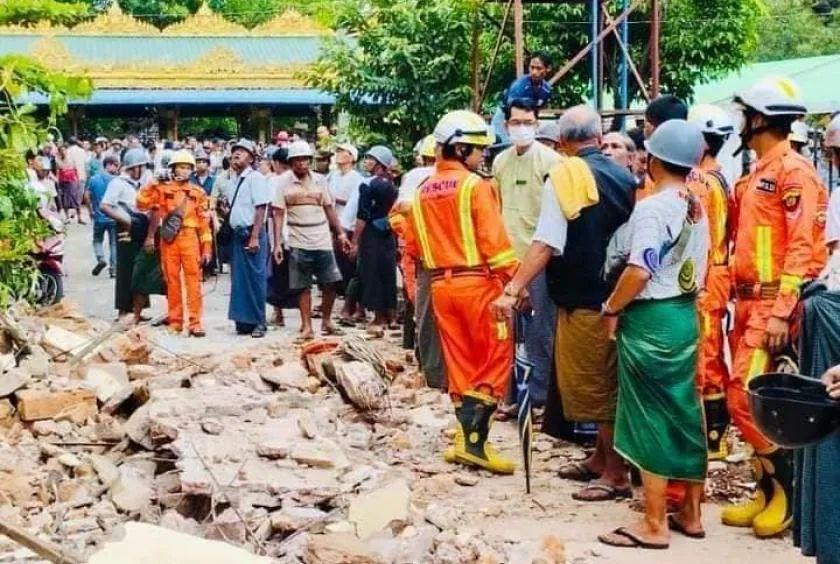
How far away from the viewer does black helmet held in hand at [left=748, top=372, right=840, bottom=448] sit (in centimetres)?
338

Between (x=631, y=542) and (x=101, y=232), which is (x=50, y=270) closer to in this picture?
(x=101, y=232)

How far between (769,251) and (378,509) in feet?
6.20

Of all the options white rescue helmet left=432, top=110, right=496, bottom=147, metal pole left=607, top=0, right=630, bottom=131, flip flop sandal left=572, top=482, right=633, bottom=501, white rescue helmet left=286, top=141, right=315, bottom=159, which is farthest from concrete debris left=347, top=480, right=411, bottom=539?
metal pole left=607, top=0, right=630, bottom=131

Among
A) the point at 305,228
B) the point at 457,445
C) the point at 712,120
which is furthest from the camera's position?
the point at 305,228

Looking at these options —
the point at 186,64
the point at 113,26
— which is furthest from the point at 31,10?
the point at 113,26

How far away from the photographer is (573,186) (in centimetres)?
522

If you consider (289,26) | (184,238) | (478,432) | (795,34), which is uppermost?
(289,26)

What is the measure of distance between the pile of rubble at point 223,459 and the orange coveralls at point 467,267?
0.54 m

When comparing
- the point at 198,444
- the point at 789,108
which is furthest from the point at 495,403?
the point at 789,108

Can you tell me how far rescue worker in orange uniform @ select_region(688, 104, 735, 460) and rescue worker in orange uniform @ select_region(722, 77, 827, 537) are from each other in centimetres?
29

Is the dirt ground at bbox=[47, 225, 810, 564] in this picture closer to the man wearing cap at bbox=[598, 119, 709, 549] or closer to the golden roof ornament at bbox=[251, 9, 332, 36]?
the man wearing cap at bbox=[598, 119, 709, 549]

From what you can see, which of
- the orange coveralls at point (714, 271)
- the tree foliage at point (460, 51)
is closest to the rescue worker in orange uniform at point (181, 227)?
the tree foliage at point (460, 51)

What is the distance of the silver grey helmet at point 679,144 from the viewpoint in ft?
15.2

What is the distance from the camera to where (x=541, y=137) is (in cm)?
734
